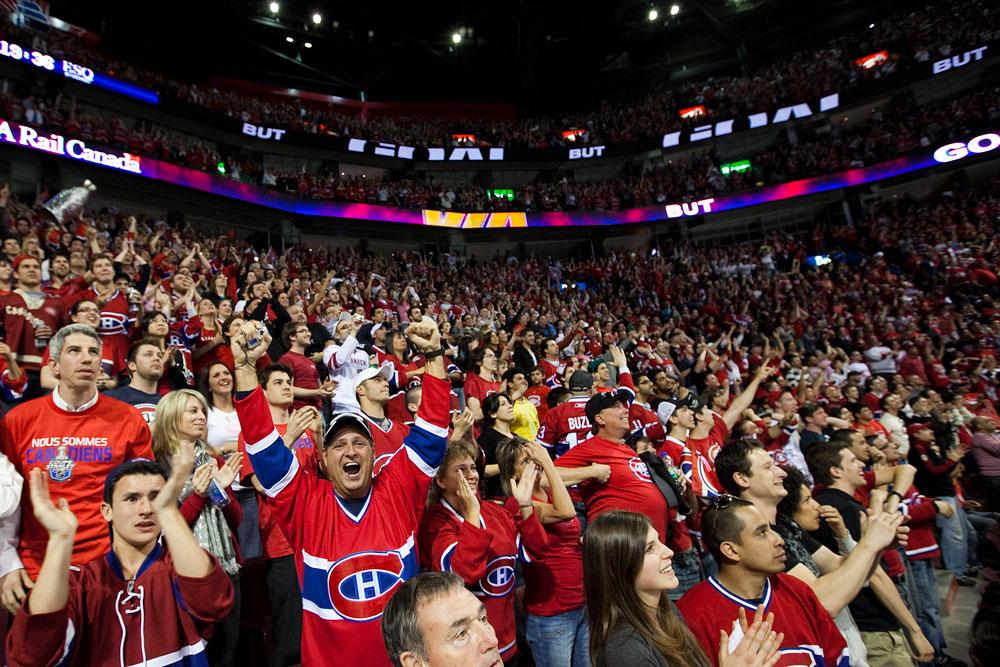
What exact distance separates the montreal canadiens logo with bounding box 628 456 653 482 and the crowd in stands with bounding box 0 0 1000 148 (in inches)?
857

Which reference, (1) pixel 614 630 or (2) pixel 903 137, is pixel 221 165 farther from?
(2) pixel 903 137

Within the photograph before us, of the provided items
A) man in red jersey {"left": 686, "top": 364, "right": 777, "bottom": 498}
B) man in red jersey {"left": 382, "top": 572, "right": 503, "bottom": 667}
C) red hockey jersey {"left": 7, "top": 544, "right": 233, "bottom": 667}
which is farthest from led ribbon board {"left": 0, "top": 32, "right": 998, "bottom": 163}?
man in red jersey {"left": 382, "top": 572, "right": 503, "bottom": 667}

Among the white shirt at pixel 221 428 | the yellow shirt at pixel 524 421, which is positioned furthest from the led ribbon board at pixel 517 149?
the yellow shirt at pixel 524 421

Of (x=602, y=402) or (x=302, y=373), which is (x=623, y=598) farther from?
(x=302, y=373)

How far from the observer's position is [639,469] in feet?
13.4

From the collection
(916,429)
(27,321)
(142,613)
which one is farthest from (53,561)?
(916,429)

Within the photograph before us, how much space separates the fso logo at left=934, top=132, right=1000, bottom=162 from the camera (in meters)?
20.6

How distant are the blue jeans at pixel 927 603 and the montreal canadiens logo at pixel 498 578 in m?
3.28

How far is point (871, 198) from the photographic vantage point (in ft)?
78.0

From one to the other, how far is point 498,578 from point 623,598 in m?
0.90

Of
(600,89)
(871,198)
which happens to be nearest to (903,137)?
(871,198)

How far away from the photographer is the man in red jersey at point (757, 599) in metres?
2.46

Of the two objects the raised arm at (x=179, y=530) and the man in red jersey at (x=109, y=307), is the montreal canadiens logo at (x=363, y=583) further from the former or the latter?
the man in red jersey at (x=109, y=307)

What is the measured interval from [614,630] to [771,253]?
75.5ft
